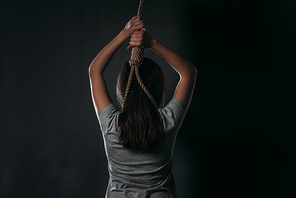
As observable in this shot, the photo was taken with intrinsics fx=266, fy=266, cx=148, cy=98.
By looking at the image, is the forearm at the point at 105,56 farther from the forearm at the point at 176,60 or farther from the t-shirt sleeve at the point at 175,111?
the t-shirt sleeve at the point at 175,111

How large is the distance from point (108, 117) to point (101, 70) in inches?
6.7

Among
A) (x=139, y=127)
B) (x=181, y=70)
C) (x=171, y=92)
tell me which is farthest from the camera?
(x=171, y=92)

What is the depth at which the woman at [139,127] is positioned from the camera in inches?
32.1

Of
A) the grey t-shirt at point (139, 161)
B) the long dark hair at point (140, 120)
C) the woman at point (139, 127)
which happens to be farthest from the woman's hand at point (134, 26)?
the grey t-shirt at point (139, 161)

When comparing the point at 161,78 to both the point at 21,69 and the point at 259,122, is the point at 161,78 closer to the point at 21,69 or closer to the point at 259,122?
the point at 259,122

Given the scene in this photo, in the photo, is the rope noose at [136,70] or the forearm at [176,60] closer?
the rope noose at [136,70]

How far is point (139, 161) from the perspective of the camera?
33.3 inches

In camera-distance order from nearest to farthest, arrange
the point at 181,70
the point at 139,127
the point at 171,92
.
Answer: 1. the point at 139,127
2. the point at 181,70
3. the point at 171,92

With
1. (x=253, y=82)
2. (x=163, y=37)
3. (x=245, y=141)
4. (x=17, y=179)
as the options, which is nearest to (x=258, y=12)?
(x=253, y=82)

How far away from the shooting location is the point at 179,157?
1299 mm

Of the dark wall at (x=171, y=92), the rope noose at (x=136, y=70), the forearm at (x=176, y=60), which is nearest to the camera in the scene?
the rope noose at (x=136, y=70)

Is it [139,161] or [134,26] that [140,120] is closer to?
[139,161]

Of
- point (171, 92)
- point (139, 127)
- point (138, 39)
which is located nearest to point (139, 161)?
point (139, 127)

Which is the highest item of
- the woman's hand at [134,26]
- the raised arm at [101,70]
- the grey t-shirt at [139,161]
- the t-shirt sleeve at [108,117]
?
the woman's hand at [134,26]
